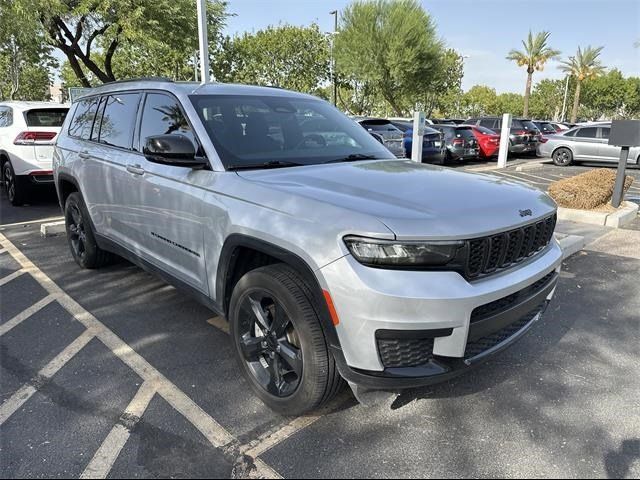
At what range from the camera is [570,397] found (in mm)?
2984

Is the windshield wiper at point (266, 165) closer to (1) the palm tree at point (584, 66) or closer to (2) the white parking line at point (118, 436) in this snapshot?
(2) the white parking line at point (118, 436)

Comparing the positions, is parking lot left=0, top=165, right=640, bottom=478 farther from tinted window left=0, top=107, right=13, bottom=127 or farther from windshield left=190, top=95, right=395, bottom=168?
tinted window left=0, top=107, right=13, bottom=127

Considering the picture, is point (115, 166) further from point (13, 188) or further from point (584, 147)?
point (584, 147)

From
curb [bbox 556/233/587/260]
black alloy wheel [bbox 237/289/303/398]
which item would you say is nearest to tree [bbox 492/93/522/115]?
curb [bbox 556/233/587/260]

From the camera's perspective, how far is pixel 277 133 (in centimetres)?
352

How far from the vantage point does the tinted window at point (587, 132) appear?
17.3 metres

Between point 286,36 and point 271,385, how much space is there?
38.3 m

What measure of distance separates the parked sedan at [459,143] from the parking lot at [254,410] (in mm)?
12986

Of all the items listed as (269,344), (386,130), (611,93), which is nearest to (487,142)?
(386,130)

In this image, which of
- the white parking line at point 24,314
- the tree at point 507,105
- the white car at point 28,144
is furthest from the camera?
the tree at point 507,105

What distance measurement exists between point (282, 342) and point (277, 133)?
1556mm

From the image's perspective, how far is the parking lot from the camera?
2406 millimetres

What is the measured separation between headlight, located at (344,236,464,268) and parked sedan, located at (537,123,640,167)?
1735 cm

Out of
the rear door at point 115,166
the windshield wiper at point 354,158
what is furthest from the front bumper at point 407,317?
the rear door at point 115,166
